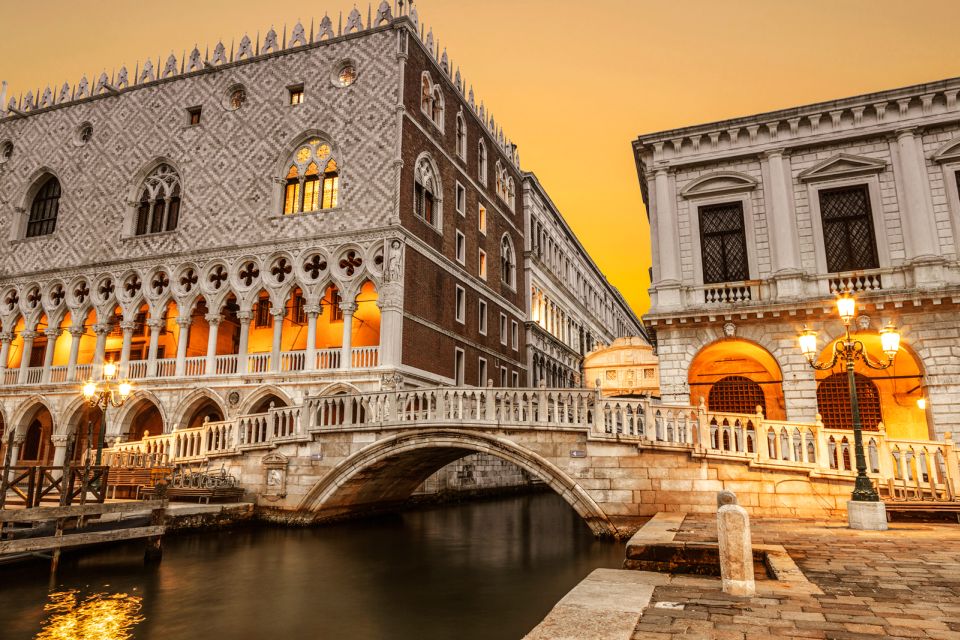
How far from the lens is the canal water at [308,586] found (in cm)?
841

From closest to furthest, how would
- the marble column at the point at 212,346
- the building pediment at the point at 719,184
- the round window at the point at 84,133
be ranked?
the building pediment at the point at 719,184
the marble column at the point at 212,346
the round window at the point at 84,133

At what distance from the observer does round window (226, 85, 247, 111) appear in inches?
1039

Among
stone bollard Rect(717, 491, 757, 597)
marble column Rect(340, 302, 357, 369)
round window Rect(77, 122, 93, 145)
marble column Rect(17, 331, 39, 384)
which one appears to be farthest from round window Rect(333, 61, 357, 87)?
stone bollard Rect(717, 491, 757, 597)

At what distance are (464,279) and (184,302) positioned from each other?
36.2 ft

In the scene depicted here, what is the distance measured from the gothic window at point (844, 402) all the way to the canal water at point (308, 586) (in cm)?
844

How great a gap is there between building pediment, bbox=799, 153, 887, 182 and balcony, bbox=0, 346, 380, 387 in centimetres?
1436

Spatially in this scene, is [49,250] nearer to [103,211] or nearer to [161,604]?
[103,211]

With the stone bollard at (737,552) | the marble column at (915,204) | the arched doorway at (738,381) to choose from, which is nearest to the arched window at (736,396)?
the arched doorway at (738,381)

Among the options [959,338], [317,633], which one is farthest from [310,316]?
[959,338]

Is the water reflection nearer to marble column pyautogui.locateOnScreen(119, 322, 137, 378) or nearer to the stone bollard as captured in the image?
the stone bollard

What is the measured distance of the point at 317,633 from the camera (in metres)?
8.27

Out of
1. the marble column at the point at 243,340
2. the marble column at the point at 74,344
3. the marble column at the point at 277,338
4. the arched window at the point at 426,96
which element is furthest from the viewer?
the marble column at the point at 74,344

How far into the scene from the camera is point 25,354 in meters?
27.0

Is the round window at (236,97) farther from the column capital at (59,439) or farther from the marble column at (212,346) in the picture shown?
the column capital at (59,439)
